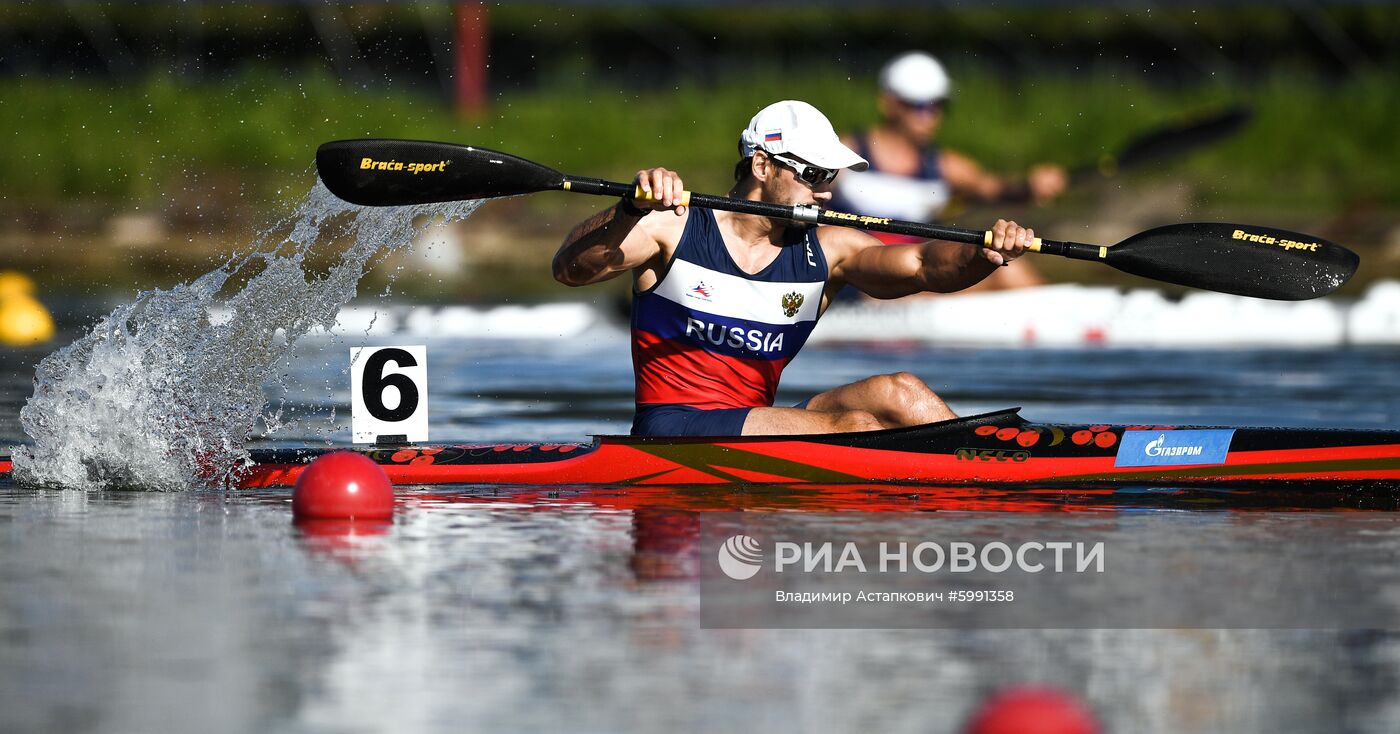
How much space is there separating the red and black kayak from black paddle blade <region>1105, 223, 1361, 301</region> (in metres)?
0.85

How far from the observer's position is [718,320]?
257 inches

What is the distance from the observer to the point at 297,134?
19.5m

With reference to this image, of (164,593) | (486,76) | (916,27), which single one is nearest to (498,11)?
(486,76)

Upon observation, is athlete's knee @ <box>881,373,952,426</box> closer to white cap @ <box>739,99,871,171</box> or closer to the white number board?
white cap @ <box>739,99,871,171</box>

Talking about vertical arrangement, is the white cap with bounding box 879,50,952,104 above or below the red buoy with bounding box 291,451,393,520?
above

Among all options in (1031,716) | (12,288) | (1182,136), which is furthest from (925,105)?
(1031,716)

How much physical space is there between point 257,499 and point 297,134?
45.6 feet

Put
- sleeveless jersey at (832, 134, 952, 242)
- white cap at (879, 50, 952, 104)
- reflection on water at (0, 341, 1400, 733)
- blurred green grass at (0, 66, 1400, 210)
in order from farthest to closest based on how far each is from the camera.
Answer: blurred green grass at (0, 66, 1400, 210) < sleeveless jersey at (832, 134, 952, 242) < white cap at (879, 50, 952, 104) < reflection on water at (0, 341, 1400, 733)

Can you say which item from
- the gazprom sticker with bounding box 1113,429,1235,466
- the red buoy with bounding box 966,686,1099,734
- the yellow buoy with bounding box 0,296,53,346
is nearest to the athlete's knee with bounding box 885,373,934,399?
the gazprom sticker with bounding box 1113,429,1235,466

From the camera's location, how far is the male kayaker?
6.46 metres

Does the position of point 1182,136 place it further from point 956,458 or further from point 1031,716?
point 1031,716

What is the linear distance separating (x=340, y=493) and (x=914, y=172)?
7245 mm

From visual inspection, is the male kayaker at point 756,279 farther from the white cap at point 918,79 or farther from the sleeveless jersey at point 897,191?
the sleeveless jersey at point 897,191

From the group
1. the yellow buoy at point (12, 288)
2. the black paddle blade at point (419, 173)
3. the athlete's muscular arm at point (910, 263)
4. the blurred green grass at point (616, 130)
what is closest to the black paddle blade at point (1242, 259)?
the athlete's muscular arm at point (910, 263)
